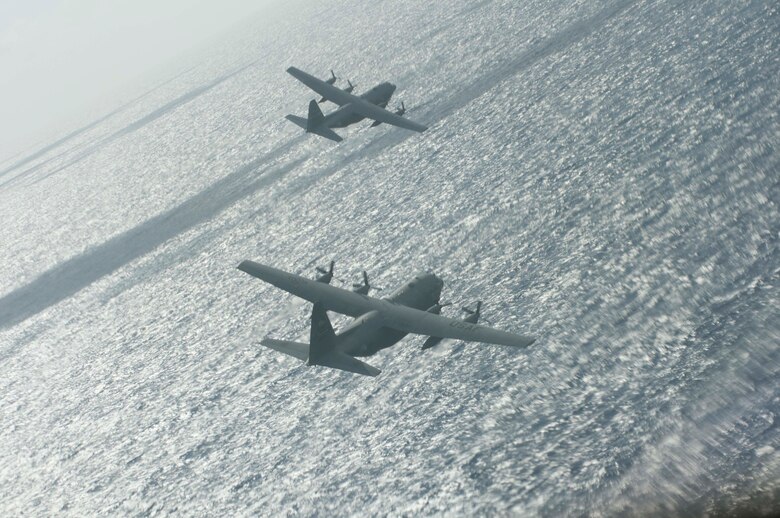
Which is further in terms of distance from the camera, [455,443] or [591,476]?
[455,443]

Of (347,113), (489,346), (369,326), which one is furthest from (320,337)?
(347,113)

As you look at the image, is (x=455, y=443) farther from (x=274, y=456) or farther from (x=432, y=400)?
(x=274, y=456)

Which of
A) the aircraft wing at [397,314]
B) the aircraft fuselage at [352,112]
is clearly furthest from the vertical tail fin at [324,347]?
the aircraft fuselage at [352,112]

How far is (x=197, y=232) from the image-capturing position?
159 meters

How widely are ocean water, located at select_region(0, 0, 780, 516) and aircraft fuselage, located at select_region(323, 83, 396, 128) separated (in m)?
16.0

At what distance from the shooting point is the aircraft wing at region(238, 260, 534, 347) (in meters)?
57.1

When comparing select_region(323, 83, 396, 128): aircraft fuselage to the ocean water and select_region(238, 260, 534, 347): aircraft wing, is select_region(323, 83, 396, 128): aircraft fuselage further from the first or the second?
select_region(238, 260, 534, 347): aircraft wing

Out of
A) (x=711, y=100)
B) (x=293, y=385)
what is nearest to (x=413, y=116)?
(x=711, y=100)

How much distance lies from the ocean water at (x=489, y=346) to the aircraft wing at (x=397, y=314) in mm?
6080

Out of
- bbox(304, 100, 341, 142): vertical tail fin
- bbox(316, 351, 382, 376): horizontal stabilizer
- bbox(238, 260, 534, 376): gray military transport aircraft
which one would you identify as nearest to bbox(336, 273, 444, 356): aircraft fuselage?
bbox(238, 260, 534, 376): gray military transport aircraft

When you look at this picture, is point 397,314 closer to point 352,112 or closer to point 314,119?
point 314,119

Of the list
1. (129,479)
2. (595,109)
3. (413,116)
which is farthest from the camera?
(413,116)

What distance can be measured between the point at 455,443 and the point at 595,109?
8540 centimetres

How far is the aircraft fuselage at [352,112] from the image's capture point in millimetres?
106062
